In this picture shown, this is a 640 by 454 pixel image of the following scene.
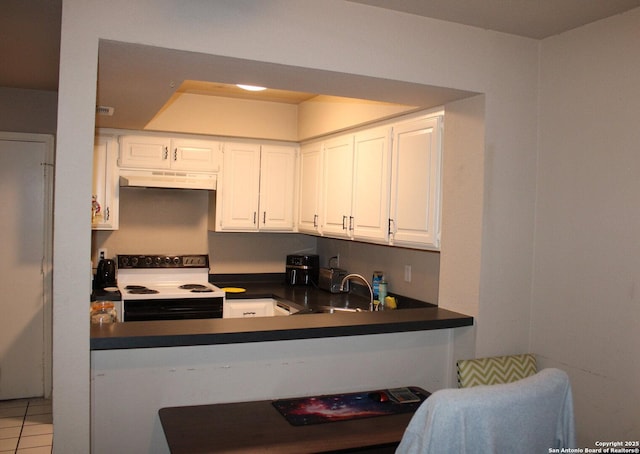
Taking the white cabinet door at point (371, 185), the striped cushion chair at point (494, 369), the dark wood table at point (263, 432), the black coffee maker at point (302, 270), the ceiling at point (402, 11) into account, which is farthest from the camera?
the black coffee maker at point (302, 270)

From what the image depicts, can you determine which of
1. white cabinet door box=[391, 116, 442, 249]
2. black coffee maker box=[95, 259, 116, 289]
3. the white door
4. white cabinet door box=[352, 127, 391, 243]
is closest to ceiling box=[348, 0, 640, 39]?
white cabinet door box=[391, 116, 442, 249]

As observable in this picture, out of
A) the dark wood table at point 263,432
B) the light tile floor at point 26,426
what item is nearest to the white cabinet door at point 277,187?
the light tile floor at point 26,426

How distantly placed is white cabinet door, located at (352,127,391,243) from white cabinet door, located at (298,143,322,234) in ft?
2.20

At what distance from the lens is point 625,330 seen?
2.46m

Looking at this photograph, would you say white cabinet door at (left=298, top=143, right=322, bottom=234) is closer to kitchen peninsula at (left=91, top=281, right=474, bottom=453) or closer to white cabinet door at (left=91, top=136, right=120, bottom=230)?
white cabinet door at (left=91, top=136, right=120, bottom=230)

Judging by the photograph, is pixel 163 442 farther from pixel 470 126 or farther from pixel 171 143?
pixel 171 143

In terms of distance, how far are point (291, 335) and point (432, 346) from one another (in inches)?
33.6

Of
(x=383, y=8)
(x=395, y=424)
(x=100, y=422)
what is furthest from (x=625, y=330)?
(x=100, y=422)

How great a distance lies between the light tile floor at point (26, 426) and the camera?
12.3 ft

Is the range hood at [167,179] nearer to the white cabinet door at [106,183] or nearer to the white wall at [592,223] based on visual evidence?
the white cabinet door at [106,183]

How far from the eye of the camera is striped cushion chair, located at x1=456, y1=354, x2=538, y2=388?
2578 mm

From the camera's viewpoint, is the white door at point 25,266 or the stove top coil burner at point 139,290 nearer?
the stove top coil burner at point 139,290

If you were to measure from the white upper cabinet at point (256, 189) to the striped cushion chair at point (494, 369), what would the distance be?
100 inches

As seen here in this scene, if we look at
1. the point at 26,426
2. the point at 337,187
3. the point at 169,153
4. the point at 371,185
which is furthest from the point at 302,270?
the point at 26,426
